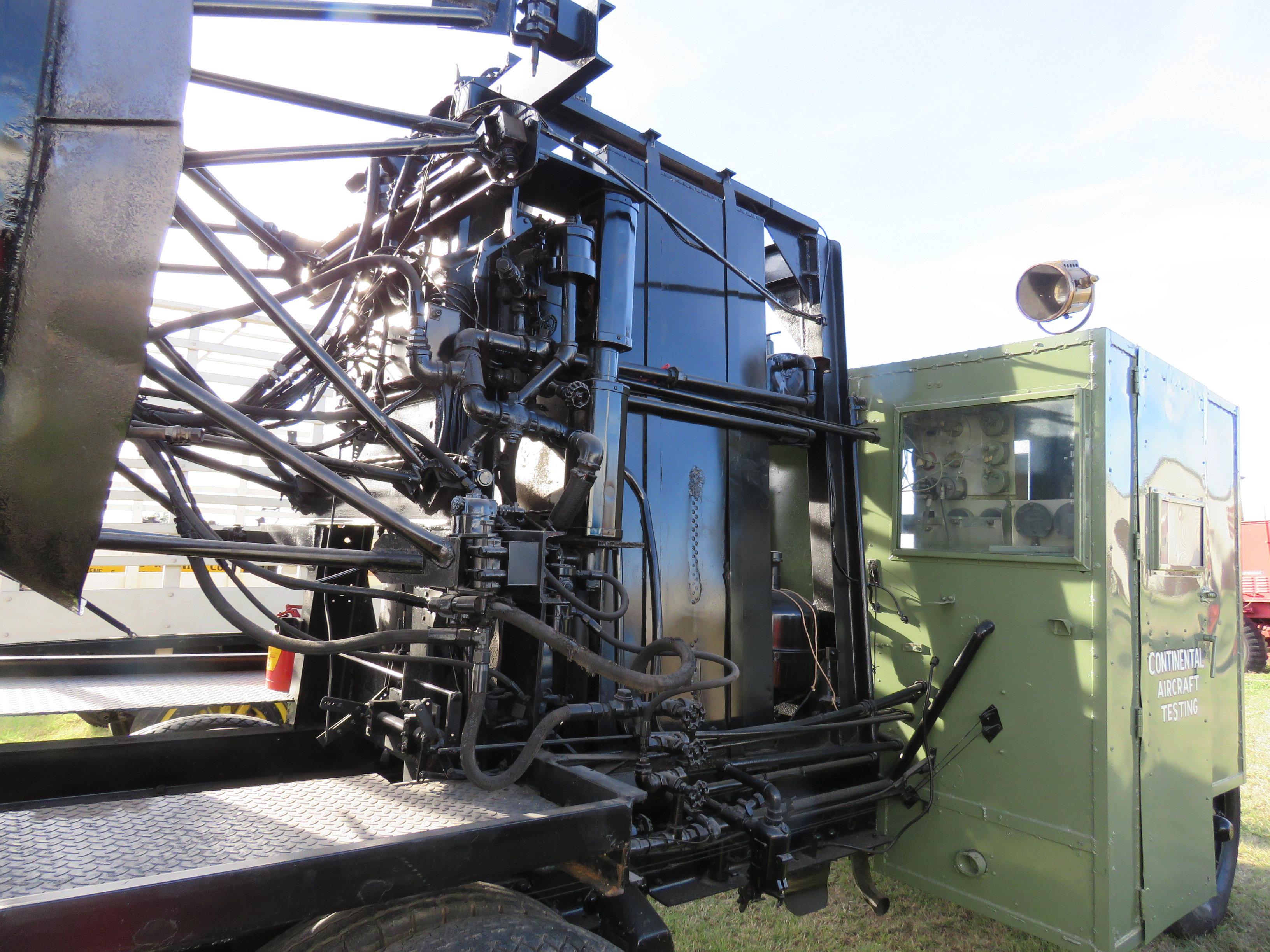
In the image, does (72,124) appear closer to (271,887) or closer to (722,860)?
(271,887)

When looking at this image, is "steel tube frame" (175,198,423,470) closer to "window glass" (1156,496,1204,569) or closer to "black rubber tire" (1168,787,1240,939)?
"window glass" (1156,496,1204,569)

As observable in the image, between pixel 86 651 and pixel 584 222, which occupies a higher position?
pixel 584 222

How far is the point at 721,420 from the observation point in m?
3.36

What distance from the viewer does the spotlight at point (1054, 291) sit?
3592mm

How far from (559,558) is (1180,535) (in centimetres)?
316

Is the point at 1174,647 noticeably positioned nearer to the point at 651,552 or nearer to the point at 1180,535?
the point at 1180,535

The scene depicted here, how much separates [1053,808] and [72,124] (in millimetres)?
3936

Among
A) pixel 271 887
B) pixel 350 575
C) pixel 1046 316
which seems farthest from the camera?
pixel 1046 316

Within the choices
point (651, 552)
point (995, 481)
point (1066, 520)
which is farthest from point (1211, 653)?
point (651, 552)

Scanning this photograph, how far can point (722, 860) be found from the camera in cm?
279

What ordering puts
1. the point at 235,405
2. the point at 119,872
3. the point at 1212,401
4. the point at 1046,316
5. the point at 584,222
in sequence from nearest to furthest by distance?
the point at 119,872 < the point at 235,405 < the point at 584,222 < the point at 1046,316 < the point at 1212,401

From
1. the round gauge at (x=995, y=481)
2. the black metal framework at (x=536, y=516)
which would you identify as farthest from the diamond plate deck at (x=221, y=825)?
the round gauge at (x=995, y=481)

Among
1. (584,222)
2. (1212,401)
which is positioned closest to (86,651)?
(584,222)

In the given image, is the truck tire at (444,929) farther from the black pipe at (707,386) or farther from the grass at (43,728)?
the grass at (43,728)
